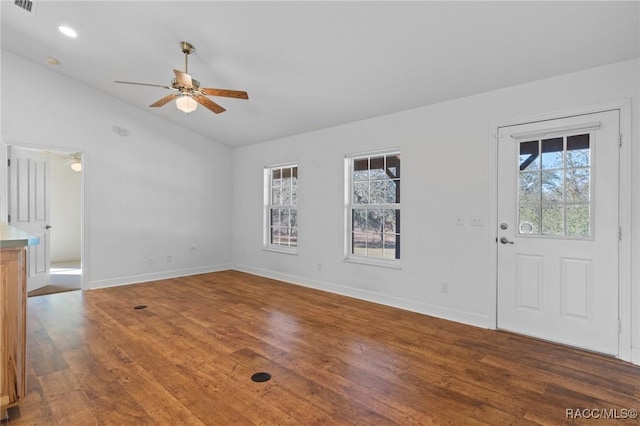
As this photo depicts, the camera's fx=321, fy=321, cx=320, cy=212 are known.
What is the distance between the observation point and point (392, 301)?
4.27 metres

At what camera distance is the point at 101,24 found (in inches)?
136

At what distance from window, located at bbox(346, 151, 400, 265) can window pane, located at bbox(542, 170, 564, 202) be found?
1.65m

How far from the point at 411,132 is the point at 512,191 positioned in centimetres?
139

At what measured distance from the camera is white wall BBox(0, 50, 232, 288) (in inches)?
184

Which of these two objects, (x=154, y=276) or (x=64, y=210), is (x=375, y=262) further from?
(x=64, y=210)

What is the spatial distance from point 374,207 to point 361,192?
0.34 metres

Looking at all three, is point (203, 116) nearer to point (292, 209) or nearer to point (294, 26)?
point (292, 209)

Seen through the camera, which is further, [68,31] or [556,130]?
[68,31]

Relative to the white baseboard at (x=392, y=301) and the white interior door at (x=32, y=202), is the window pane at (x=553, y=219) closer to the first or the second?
the white baseboard at (x=392, y=301)

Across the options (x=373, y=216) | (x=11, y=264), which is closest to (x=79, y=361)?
(x=11, y=264)

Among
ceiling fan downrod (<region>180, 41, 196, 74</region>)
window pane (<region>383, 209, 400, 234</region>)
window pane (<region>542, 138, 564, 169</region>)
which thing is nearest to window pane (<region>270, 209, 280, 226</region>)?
window pane (<region>383, 209, 400, 234</region>)

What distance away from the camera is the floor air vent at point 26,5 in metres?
3.26

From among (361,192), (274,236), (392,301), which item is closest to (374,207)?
(361,192)

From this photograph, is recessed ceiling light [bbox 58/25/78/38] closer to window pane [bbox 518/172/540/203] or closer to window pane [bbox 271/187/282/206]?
window pane [bbox 271/187/282/206]
